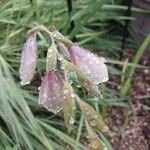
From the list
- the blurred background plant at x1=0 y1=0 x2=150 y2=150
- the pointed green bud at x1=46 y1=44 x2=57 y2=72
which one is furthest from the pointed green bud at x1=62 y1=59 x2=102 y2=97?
the blurred background plant at x1=0 y1=0 x2=150 y2=150

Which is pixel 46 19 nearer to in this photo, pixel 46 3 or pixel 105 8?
pixel 46 3

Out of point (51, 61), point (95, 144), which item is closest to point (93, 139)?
point (95, 144)

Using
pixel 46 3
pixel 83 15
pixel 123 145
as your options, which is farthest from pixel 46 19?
pixel 123 145

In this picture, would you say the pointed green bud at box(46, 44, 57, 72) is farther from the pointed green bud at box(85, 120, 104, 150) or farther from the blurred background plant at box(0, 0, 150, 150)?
the blurred background plant at box(0, 0, 150, 150)

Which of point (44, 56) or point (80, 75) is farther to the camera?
point (44, 56)

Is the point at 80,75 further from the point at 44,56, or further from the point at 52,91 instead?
the point at 44,56

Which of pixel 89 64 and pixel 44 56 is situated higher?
pixel 89 64
